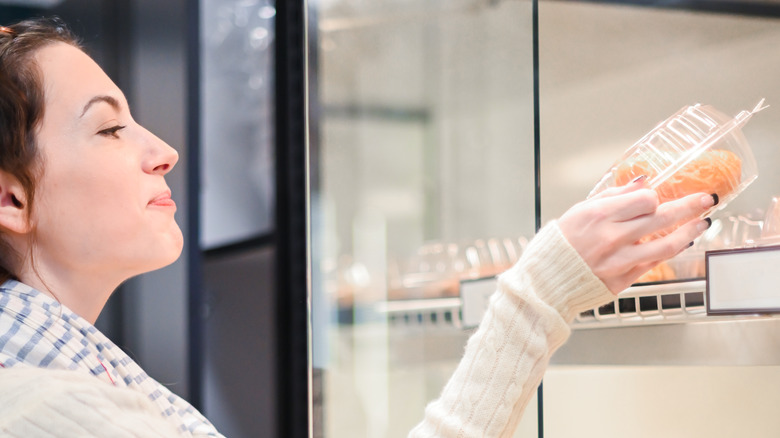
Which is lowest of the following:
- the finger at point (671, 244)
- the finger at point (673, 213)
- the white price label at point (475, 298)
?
the white price label at point (475, 298)

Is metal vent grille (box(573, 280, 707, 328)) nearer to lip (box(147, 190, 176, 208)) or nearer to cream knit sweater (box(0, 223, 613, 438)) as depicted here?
cream knit sweater (box(0, 223, 613, 438))

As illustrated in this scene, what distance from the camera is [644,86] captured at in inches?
31.4

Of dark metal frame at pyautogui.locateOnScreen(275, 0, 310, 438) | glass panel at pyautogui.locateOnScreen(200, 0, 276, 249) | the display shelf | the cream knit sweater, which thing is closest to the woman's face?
the cream knit sweater

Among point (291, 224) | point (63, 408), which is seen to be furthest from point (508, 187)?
point (291, 224)

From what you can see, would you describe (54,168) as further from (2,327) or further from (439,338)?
(439,338)

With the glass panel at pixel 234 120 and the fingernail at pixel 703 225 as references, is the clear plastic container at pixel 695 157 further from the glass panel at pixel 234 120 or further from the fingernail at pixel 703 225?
the glass panel at pixel 234 120

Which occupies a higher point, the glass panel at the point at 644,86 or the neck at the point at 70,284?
the glass panel at the point at 644,86

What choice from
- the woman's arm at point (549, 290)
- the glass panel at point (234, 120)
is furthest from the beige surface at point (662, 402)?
the glass panel at point (234, 120)

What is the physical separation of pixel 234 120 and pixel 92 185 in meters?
1.45

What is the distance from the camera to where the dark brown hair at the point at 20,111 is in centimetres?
82

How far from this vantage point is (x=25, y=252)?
0.89 m

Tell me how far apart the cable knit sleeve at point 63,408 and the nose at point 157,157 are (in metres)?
0.28

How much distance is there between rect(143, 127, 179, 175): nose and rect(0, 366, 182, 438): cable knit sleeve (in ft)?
0.93

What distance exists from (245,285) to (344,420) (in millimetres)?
696
